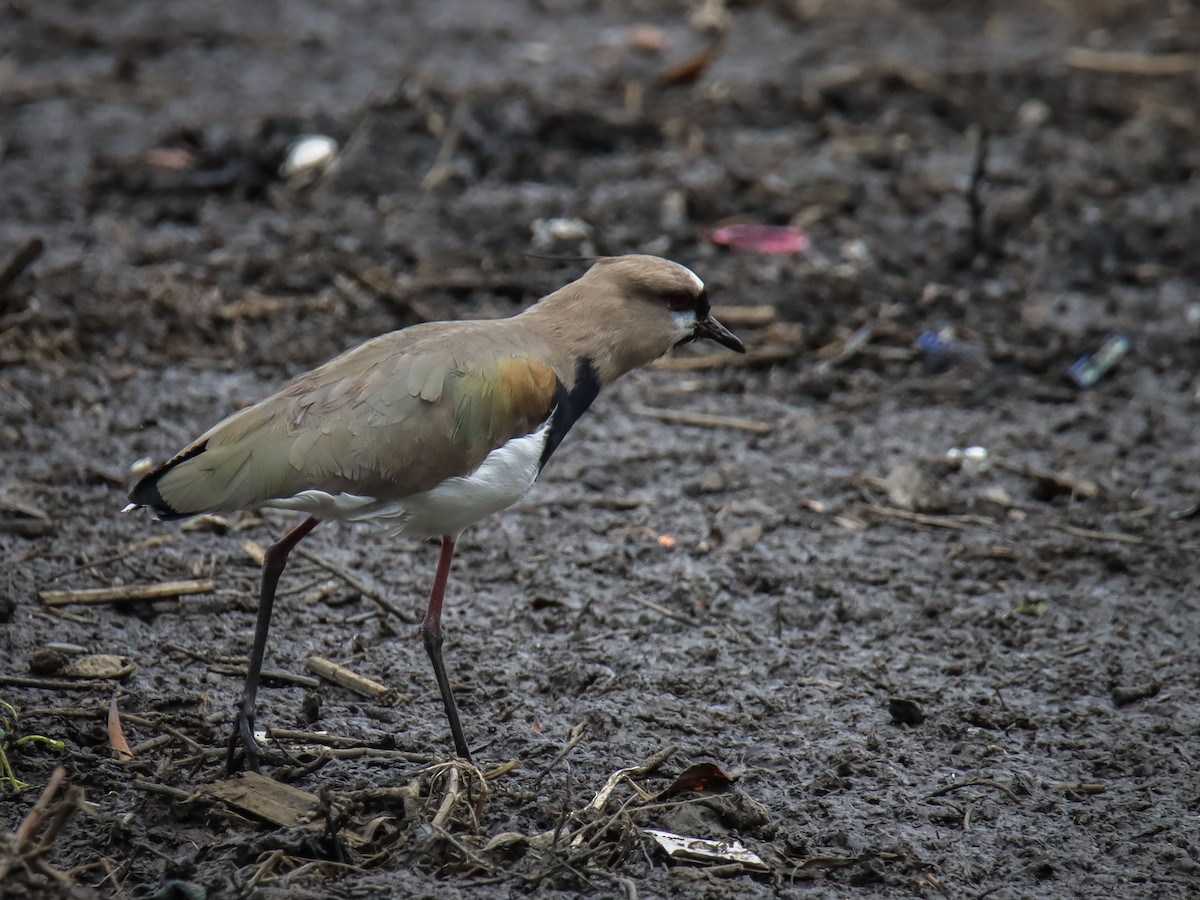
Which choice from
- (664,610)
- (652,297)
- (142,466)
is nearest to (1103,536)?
(664,610)

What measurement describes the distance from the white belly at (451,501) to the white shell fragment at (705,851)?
1061mm

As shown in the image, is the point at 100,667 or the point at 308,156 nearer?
the point at 100,667

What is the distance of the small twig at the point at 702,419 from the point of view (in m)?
6.52

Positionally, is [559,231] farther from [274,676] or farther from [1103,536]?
[274,676]

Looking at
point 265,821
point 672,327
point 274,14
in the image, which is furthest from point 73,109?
point 265,821

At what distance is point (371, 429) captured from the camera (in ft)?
12.8

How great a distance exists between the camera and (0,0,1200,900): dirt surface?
3924mm

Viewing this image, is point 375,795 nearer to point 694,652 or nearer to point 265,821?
point 265,821

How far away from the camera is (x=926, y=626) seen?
514 cm

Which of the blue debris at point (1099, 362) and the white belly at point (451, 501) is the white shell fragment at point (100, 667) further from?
the blue debris at point (1099, 362)

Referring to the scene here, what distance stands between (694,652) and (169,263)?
13.5ft

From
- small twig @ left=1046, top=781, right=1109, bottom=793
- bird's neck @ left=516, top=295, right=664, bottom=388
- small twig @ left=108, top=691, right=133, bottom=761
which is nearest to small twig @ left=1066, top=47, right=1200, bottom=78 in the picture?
bird's neck @ left=516, top=295, right=664, bottom=388

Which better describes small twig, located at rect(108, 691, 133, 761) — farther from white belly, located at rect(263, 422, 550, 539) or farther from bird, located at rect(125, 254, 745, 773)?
white belly, located at rect(263, 422, 550, 539)

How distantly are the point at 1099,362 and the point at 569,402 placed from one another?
150 inches
